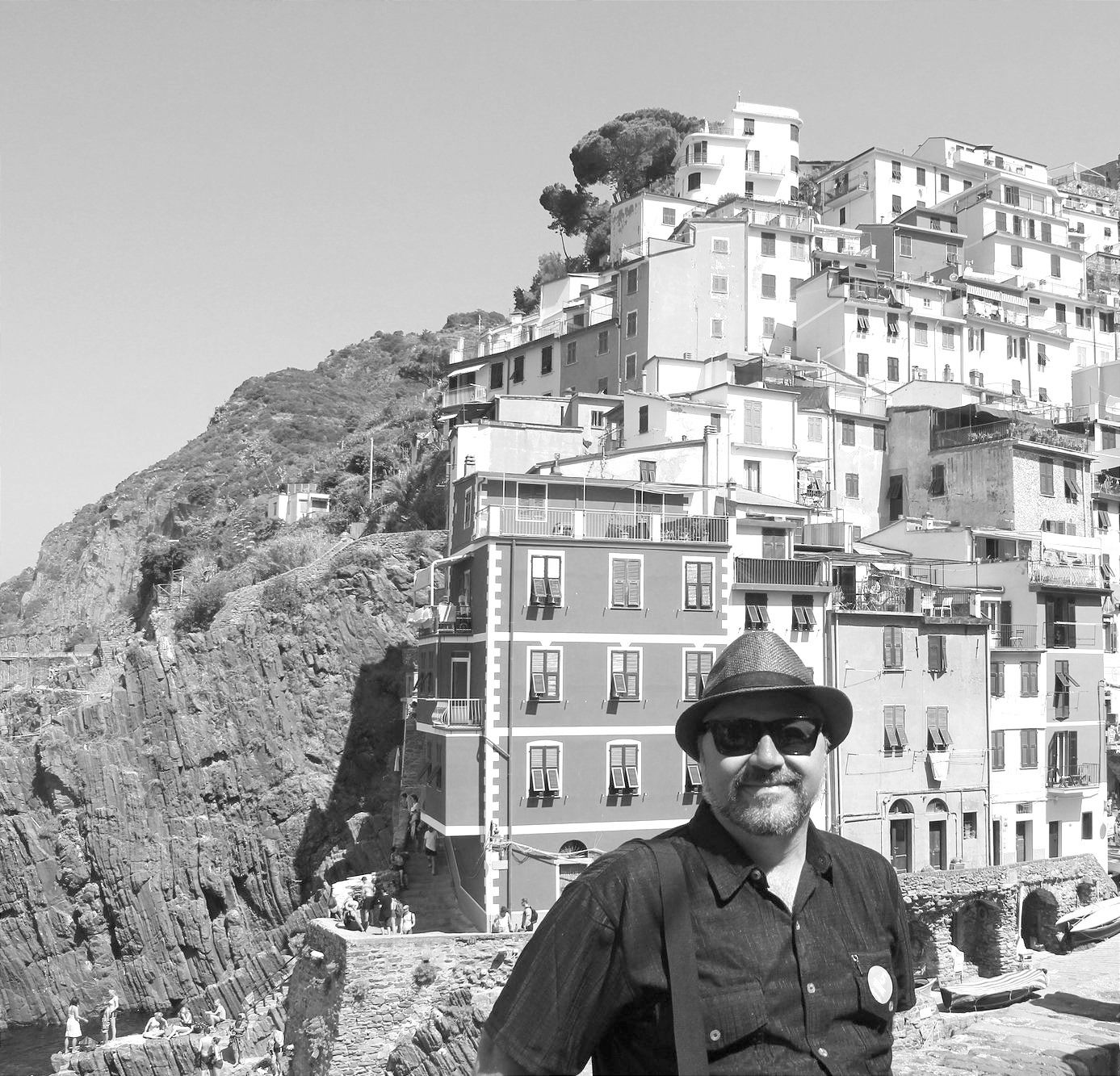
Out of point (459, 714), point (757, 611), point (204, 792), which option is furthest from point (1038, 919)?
point (204, 792)

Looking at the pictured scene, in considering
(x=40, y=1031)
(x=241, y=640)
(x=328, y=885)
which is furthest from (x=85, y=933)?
(x=328, y=885)

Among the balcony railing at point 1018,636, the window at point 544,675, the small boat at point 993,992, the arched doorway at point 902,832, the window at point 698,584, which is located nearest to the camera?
the small boat at point 993,992

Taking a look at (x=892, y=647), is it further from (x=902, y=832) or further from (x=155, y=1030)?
(x=155, y=1030)

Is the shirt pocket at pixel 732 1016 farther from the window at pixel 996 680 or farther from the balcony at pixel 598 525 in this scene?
the window at pixel 996 680

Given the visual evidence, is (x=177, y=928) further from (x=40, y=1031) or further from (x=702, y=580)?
(x=702, y=580)

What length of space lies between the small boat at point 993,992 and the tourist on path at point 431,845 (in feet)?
42.9

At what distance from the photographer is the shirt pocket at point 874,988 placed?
3738 millimetres

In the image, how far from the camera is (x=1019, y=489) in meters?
44.7

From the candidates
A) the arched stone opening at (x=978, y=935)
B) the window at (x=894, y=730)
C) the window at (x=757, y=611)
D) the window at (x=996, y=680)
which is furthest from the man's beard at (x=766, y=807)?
the window at (x=996, y=680)

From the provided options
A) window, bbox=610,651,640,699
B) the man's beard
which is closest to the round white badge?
the man's beard

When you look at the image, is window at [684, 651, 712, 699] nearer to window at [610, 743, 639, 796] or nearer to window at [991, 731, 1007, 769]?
window at [610, 743, 639, 796]

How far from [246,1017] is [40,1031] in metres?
18.7

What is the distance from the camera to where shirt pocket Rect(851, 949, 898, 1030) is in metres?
3.74

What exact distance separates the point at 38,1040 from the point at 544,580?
30.5m
